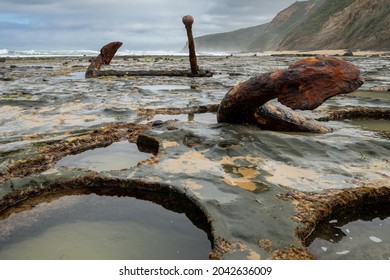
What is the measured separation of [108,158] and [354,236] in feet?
7.65

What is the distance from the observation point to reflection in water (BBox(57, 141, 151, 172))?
11.2 ft

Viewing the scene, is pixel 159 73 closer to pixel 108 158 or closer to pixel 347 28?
pixel 108 158

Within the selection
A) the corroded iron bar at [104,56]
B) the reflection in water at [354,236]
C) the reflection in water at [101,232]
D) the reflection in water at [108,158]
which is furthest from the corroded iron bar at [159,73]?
the reflection in water at [354,236]

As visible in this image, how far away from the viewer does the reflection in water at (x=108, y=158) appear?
341 centimetres

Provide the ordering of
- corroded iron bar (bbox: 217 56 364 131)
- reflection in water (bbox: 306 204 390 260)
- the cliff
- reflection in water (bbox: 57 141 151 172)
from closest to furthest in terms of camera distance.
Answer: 1. reflection in water (bbox: 306 204 390 260)
2. reflection in water (bbox: 57 141 151 172)
3. corroded iron bar (bbox: 217 56 364 131)
4. the cliff

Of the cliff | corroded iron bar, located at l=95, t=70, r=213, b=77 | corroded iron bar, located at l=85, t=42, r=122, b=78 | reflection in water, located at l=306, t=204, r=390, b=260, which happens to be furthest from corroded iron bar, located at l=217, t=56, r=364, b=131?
the cliff

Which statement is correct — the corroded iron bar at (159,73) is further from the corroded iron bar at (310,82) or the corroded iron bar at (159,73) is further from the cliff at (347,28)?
the cliff at (347,28)

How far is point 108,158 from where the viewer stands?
364 centimetres

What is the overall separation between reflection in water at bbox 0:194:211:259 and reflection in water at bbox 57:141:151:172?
2.27 ft

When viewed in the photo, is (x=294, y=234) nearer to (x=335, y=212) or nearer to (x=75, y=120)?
(x=335, y=212)

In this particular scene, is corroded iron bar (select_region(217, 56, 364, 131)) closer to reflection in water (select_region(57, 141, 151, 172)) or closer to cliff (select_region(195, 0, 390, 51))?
reflection in water (select_region(57, 141, 151, 172))
